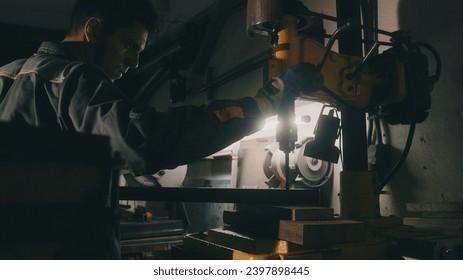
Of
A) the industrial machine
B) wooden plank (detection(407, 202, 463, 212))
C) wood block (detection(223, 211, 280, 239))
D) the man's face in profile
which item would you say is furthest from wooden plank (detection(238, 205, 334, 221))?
the man's face in profile

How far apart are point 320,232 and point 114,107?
1.35 ft

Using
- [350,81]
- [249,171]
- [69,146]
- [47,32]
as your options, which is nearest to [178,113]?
[69,146]

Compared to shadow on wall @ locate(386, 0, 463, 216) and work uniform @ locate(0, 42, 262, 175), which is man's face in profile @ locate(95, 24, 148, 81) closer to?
work uniform @ locate(0, 42, 262, 175)

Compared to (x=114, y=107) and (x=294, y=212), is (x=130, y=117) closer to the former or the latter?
(x=114, y=107)

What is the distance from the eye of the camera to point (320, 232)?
2.15ft

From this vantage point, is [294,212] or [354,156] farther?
[354,156]

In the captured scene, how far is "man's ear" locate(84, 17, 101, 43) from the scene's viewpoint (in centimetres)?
96

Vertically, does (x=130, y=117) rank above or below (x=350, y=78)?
below

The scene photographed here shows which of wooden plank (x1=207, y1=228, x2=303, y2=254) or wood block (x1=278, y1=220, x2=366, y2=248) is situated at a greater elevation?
wood block (x1=278, y1=220, x2=366, y2=248)

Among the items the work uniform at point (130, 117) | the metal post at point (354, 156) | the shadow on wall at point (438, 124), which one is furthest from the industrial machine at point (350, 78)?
the work uniform at point (130, 117)

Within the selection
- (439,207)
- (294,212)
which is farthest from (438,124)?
(294,212)

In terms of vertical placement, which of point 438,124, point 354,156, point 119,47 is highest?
point 119,47

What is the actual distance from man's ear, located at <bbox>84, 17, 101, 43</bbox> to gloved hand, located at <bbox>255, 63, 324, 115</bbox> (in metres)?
0.44

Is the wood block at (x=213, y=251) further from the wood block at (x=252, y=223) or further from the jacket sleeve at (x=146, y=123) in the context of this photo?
the jacket sleeve at (x=146, y=123)
